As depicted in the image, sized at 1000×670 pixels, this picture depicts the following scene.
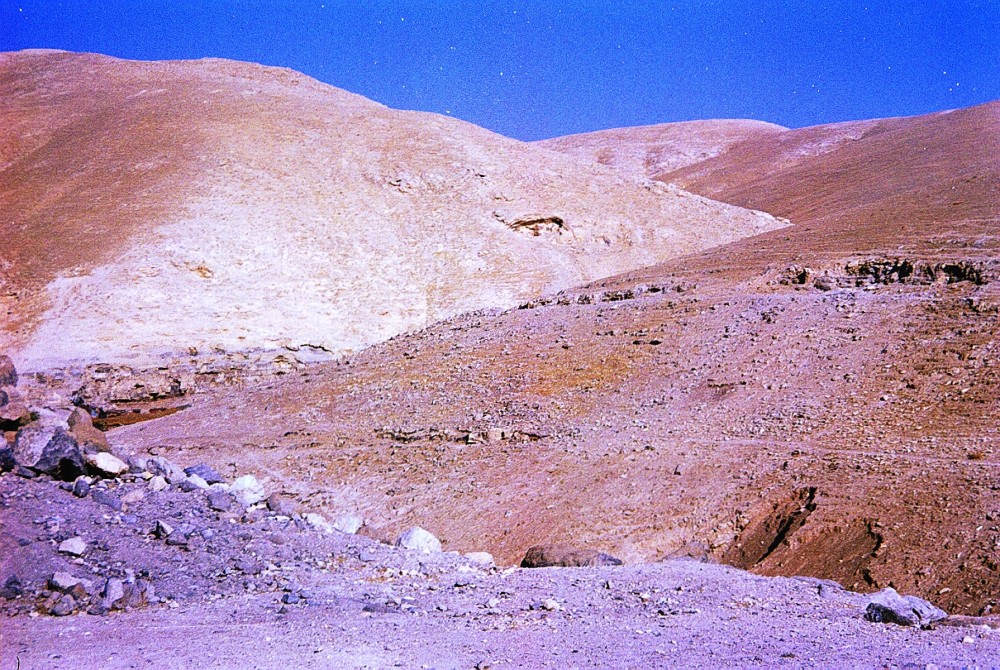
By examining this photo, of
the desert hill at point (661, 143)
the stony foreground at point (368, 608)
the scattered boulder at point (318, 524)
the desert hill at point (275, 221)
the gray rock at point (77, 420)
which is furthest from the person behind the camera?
the desert hill at point (661, 143)

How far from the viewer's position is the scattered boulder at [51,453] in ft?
23.0

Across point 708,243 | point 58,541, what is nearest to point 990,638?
point 58,541

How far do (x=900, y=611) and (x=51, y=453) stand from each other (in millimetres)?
6487

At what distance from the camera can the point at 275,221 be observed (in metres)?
23.6

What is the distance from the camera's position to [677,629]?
5293 millimetres

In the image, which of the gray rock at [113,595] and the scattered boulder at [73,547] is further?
the scattered boulder at [73,547]

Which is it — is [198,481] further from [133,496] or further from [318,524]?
[133,496]

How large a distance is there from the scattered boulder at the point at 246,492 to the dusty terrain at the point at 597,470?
0.37m

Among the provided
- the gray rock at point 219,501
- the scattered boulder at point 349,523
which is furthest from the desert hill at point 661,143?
the gray rock at point 219,501

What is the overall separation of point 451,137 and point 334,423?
61.5 feet

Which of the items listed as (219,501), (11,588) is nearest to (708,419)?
(219,501)

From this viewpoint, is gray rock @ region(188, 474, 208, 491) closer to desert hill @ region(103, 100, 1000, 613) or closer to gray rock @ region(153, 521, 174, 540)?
gray rock @ region(153, 521, 174, 540)

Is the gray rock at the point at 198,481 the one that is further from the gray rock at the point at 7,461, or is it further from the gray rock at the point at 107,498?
the gray rock at the point at 7,461

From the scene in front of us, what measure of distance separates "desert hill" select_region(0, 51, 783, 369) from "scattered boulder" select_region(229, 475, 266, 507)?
9786mm
